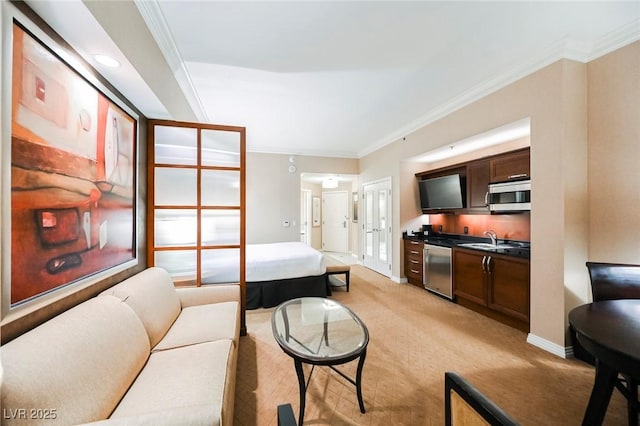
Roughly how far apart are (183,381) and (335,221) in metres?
6.86

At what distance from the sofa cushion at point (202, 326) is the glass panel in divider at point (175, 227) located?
0.69m

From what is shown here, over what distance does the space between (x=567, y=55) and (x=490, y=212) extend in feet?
5.91

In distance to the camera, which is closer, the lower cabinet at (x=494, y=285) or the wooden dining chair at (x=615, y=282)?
the wooden dining chair at (x=615, y=282)

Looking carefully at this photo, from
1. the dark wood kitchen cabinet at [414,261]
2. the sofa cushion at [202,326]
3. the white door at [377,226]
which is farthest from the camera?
the white door at [377,226]

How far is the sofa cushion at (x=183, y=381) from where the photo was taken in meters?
1.06

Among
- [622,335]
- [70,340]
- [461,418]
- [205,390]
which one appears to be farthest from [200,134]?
[622,335]

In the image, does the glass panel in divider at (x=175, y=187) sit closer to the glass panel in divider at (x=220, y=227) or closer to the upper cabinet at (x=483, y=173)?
the glass panel in divider at (x=220, y=227)

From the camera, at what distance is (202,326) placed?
5.89 feet

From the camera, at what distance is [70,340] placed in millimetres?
976

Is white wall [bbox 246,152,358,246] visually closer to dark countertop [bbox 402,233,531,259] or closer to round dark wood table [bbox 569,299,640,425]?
dark countertop [bbox 402,233,531,259]

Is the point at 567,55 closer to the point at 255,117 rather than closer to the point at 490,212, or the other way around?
the point at 490,212

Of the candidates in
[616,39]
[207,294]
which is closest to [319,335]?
[207,294]

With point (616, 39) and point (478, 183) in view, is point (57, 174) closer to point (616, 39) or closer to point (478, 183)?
point (616, 39)

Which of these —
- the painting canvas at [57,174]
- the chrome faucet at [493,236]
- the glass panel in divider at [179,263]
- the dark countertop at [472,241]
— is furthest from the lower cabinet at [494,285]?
the painting canvas at [57,174]
